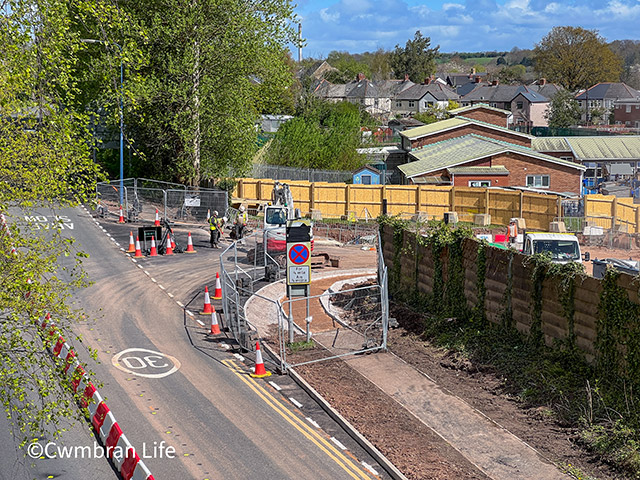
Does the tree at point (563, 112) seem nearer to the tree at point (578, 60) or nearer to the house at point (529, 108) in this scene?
the house at point (529, 108)

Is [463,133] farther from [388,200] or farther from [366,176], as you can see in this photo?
[388,200]

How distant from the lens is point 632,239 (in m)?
32.6

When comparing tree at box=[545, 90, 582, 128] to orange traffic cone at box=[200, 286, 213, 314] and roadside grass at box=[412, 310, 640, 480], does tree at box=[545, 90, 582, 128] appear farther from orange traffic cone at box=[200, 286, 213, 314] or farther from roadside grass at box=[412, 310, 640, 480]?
orange traffic cone at box=[200, 286, 213, 314]

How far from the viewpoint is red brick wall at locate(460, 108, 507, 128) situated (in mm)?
67562

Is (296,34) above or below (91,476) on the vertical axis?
above

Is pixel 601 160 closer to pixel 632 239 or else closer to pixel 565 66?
pixel 632 239

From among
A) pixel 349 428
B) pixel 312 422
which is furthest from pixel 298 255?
pixel 349 428

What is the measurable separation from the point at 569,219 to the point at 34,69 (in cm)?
3259

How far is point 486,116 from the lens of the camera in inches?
2677

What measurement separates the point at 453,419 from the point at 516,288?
5.01m

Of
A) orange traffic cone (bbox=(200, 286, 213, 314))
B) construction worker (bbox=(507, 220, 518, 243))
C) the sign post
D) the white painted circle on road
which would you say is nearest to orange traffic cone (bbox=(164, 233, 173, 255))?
orange traffic cone (bbox=(200, 286, 213, 314))

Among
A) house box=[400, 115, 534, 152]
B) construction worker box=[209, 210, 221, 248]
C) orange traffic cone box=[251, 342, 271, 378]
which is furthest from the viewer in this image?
house box=[400, 115, 534, 152]

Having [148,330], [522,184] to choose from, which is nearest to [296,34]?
[522,184]

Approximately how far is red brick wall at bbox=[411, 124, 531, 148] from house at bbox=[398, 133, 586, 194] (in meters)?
9.58
